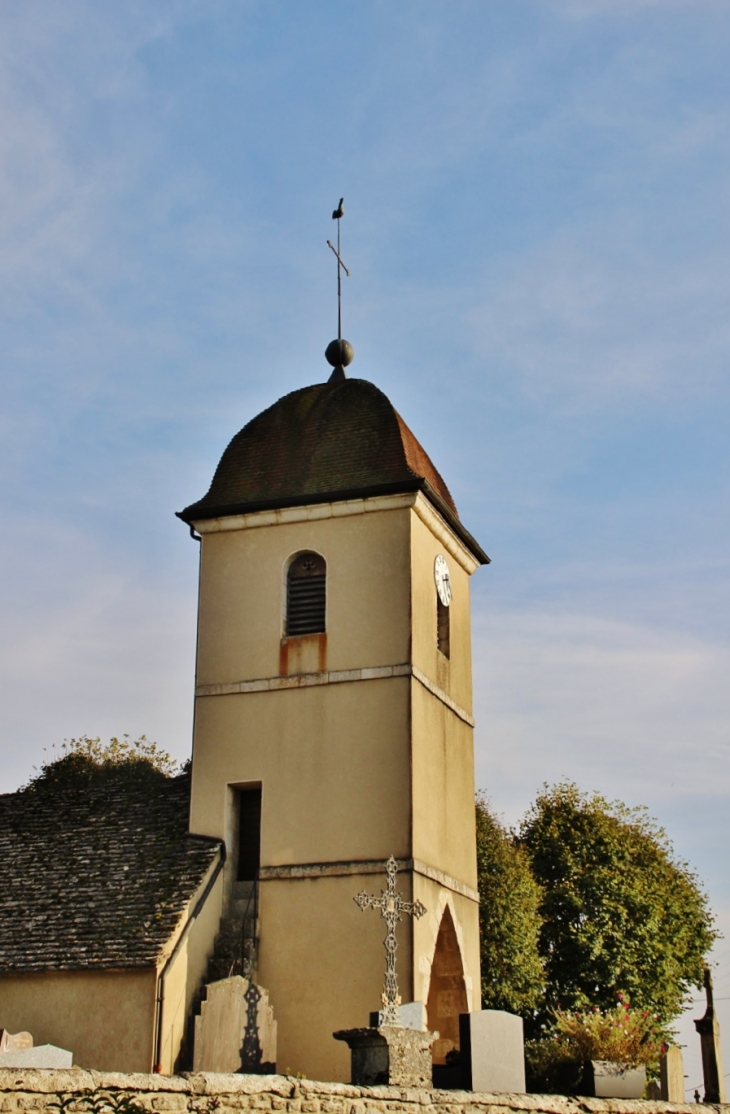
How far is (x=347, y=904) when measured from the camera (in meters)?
19.3

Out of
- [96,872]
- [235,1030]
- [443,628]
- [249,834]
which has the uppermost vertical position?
[443,628]

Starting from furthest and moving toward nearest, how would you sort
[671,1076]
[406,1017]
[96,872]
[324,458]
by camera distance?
1. [324,458]
2. [671,1076]
3. [96,872]
4. [406,1017]

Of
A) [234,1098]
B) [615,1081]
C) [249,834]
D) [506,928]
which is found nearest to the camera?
[234,1098]

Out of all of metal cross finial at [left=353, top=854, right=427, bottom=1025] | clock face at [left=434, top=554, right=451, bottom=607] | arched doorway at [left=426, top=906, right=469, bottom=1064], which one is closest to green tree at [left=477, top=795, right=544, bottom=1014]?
arched doorway at [left=426, top=906, right=469, bottom=1064]

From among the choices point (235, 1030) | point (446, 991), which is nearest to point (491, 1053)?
point (235, 1030)

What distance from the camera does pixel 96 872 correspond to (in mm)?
20047

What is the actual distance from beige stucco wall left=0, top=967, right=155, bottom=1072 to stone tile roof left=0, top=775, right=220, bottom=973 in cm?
24

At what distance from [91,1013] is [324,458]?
9.48 meters

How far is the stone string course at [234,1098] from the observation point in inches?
365

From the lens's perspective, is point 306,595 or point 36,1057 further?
point 306,595

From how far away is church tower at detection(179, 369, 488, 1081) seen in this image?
19.2 metres

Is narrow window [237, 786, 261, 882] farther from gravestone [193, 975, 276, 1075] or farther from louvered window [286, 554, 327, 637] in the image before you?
louvered window [286, 554, 327, 637]

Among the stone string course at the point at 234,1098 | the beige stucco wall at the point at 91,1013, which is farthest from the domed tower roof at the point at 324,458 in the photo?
the stone string course at the point at 234,1098

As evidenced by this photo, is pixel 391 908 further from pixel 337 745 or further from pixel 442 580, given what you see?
pixel 442 580
